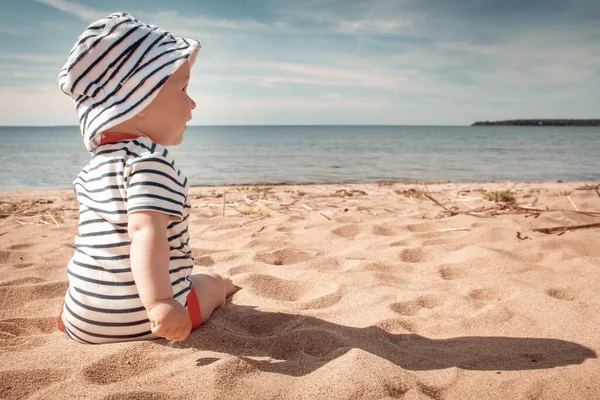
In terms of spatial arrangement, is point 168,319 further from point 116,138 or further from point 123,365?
point 116,138

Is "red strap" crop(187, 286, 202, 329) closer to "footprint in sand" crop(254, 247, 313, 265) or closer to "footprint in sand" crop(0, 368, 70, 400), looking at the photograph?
"footprint in sand" crop(0, 368, 70, 400)

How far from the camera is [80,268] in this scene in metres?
1.79

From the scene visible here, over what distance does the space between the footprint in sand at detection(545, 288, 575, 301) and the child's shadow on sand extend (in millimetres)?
588

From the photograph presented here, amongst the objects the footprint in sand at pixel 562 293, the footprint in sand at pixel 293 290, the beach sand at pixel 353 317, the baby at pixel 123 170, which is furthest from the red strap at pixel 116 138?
the footprint in sand at pixel 562 293

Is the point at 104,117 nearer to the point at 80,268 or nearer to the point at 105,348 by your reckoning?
the point at 80,268

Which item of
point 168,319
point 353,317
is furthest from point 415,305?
point 168,319

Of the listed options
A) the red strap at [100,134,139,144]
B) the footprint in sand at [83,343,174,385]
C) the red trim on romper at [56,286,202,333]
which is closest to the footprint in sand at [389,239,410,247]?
the red trim on romper at [56,286,202,333]

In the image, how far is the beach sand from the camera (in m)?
1.54

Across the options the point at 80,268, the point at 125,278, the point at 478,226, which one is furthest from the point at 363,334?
the point at 478,226

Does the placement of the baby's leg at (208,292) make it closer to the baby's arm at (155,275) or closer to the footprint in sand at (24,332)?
the baby's arm at (155,275)

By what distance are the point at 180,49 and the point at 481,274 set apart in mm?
2195

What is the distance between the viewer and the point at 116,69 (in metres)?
1.72

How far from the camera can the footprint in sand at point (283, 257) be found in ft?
10.5

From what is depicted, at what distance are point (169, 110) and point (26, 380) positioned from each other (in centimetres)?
109
